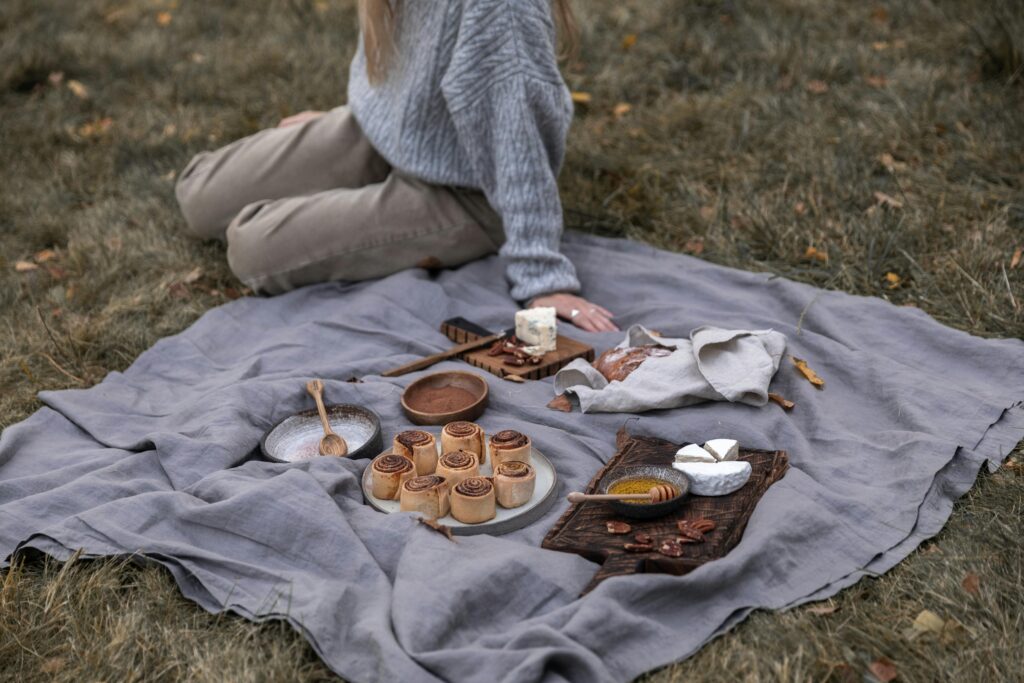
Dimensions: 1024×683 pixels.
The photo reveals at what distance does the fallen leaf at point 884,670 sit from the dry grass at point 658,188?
0.03 m

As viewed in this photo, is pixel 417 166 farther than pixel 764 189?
No

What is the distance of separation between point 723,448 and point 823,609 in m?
0.49

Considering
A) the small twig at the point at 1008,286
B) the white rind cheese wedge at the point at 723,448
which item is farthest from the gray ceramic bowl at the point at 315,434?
the small twig at the point at 1008,286

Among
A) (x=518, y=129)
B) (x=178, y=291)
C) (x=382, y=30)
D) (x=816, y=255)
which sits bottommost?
(x=178, y=291)

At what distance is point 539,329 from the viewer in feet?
10.4

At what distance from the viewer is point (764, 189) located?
428 cm

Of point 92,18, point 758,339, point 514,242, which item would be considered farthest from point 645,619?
point 92,18

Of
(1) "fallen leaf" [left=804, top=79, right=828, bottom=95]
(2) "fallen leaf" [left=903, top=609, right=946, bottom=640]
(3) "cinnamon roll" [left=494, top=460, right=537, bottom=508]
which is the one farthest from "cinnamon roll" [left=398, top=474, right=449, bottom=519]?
(1) "fallen leaf" [left=804, top=79, right=828, bottom=95]

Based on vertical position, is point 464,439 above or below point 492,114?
below

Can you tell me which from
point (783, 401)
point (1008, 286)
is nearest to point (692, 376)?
point (783, 401)

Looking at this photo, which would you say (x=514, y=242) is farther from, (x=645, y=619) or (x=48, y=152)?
(x=48, y=152)

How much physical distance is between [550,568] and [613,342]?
1212 millimetres

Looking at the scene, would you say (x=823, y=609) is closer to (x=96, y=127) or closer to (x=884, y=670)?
(x=884, y=670)

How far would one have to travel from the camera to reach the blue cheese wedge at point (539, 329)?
125 inches
